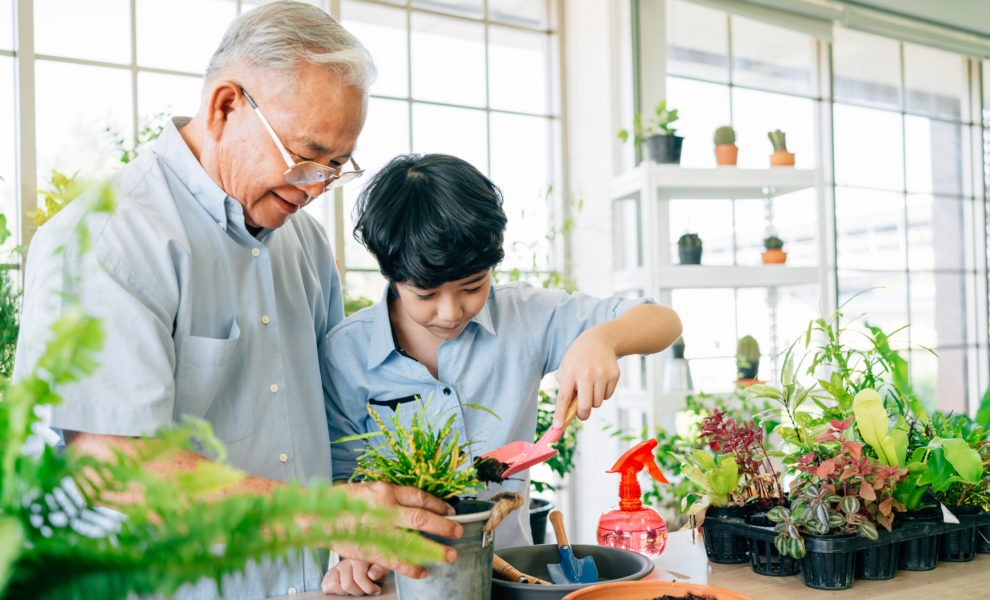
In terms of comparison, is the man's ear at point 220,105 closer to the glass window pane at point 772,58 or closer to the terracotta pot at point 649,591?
→ the terracotta pot at point 649,591

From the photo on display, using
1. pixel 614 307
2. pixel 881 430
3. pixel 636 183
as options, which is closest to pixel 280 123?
pixel 614 307

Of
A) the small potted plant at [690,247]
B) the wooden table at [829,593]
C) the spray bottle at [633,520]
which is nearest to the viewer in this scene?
the wooden table at [829,593]

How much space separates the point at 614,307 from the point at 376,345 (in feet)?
1.59

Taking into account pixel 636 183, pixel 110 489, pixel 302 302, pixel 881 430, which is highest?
pixel 636 183

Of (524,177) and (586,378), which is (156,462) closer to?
(586,378)

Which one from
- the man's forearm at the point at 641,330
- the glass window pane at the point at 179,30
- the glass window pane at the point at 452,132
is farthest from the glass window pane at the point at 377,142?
the man's forearm at the point at 641,330

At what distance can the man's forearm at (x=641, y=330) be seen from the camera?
122 centimetres

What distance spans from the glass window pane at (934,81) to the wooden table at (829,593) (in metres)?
4.67

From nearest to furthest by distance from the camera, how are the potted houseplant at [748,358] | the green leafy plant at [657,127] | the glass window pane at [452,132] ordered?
the green leafy plant at [657,127] < the potted houseplant at [748,358] < the glass window pane at [452,132]

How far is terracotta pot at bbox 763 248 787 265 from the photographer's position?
10.9 ft

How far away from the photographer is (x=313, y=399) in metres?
1.31

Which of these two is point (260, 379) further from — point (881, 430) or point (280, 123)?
point (881, 430)

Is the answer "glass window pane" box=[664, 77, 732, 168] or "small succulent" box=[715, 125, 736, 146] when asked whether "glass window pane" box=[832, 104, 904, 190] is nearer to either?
"glass window pane" box=[664, 77, 732, 168]

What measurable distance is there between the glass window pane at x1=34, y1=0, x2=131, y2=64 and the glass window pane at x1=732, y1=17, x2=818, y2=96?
10.2ft
